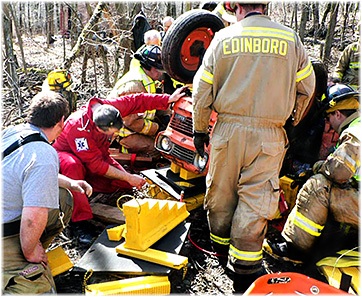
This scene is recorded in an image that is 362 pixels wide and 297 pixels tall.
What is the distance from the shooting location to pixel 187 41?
354cm

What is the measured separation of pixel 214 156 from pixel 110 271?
43.0 inches

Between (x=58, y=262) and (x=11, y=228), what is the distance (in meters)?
0.49

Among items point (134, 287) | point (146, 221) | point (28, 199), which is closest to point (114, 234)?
point (146, 221)

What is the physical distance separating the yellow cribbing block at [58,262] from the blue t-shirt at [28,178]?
1.62ft

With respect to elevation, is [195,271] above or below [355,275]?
below

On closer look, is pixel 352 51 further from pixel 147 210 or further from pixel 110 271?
pixel 110 271

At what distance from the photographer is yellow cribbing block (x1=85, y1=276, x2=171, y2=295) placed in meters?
2.48

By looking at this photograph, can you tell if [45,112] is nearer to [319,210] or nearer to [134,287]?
[134,287]

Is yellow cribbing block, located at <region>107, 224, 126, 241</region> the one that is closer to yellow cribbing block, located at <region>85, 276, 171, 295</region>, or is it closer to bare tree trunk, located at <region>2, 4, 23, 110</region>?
yellow cribbing block, located at <region>85, 276, 171, 295</region>

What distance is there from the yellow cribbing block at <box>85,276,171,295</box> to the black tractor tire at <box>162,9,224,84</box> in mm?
1851

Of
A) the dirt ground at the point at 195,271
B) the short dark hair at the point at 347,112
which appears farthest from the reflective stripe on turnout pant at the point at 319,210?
the short dark hair at the point at 347,112

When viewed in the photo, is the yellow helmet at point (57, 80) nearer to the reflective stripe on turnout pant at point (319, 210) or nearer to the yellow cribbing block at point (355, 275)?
the reflective stripe on turnout pant at point (319, 210)

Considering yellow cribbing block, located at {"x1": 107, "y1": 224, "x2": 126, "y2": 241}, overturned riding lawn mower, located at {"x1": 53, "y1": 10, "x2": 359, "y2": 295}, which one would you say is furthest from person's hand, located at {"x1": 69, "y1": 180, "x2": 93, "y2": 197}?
yellow cribbing block, located at {"x1": 107, "y1": 224, "x2": 126, "y2": 241}

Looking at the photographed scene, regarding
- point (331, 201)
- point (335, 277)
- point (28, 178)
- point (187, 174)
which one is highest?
point (28, 178)
